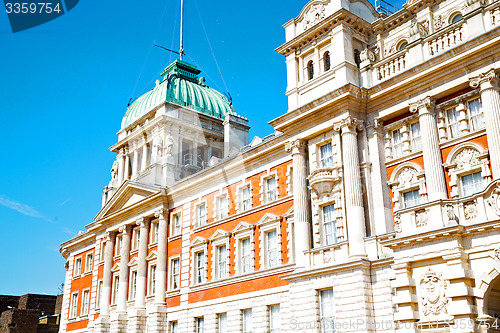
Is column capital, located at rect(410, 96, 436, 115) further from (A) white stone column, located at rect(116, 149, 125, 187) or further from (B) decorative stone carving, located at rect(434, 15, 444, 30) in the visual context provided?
(A) white stone column, located at rect(116, 149, 125, 187)

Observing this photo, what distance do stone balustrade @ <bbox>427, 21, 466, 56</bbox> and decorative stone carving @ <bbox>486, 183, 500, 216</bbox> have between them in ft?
27.4

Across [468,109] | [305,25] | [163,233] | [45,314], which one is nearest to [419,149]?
[468,109]

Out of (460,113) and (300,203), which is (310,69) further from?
(460,113)

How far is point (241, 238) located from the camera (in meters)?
35.5

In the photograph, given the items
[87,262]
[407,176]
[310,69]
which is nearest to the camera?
[407,176]

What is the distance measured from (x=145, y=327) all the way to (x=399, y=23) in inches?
1048

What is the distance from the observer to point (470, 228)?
65.8ft

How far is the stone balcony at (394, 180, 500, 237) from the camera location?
20.1 metres

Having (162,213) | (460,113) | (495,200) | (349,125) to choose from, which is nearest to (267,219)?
(349,125)

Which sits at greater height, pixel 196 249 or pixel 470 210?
pixel 196 249

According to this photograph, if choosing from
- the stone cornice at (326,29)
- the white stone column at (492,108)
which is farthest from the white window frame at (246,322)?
the white stone column at (492,108)

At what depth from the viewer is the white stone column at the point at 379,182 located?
2650 centimetres

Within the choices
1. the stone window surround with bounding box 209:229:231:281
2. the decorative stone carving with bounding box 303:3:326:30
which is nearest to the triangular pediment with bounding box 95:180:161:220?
the stone window surround with bounding box 209:229:231:281

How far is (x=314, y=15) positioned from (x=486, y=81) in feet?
36.3
